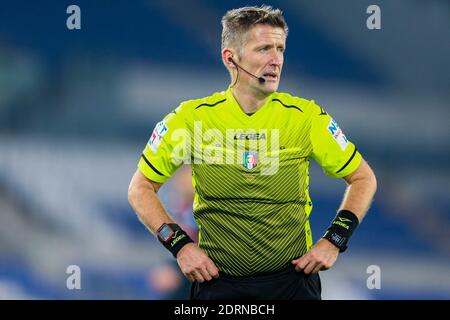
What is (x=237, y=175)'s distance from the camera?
3117 mm

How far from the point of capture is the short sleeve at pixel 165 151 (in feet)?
10.4

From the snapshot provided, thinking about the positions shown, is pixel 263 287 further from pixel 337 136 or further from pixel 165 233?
pixel 337 136

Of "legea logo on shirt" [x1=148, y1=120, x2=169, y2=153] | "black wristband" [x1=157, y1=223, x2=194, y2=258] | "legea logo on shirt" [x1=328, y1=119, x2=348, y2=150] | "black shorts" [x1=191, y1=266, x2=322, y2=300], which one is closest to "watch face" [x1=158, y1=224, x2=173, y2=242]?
"black wristband" [x1=157, y1=223, x2=194, y2=258]

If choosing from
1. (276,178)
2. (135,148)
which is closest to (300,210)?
(276,178)

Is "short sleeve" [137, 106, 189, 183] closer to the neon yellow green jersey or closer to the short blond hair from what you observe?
the neon yellow green jersey

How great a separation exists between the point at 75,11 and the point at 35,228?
175cm

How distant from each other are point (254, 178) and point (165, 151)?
42 centimetres

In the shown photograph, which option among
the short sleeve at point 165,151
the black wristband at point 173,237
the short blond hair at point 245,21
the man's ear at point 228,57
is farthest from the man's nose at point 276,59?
the black wristband at point 173,237

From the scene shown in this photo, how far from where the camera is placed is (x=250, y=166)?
3.13 m

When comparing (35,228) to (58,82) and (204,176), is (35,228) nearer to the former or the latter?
(58,82)

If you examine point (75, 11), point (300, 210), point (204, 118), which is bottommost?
point (300, 210)

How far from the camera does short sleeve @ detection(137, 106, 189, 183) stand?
3.18 m
